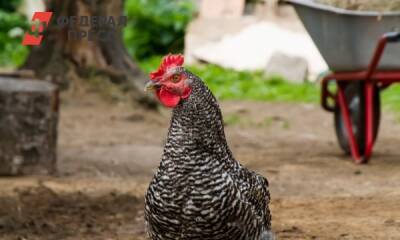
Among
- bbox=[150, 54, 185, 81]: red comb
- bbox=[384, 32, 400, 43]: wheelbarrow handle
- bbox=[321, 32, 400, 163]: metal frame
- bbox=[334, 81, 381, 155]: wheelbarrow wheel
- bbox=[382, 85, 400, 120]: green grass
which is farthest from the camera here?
bbox=[382, 85, 400, 120]: green grass

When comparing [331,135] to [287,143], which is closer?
[287,143]

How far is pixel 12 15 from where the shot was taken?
22.9 m

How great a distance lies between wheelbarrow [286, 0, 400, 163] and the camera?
827 centimetres

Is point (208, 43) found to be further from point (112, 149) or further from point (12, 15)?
point (112, 149)

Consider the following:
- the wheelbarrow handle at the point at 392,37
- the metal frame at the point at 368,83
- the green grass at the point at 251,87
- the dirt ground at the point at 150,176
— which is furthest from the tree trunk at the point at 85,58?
the wheelbarrow handle at the point at 392,37

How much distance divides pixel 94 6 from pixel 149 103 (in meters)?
1.39

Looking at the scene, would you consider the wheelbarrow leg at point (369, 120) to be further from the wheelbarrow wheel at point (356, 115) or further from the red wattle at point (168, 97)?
the red wattle at point (168, 97)

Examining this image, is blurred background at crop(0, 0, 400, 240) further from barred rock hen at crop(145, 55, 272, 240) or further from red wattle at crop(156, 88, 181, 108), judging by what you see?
red wattle at crop(156, 88, 181, 108)

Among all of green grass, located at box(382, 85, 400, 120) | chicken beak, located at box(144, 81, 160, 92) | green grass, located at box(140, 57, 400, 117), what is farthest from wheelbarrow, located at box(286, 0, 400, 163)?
green grass, located at box(140, 57, 400, 117)

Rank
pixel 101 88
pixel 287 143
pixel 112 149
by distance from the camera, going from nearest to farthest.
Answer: pixel 112 149 < pixel 287 143 < pixel 101 88

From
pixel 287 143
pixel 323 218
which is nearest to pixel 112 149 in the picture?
pixel 287 143

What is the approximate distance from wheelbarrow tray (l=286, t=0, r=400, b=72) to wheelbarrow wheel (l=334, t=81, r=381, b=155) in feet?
1.27

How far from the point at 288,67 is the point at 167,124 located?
5.10 metres

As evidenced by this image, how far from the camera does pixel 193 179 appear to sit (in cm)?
406
